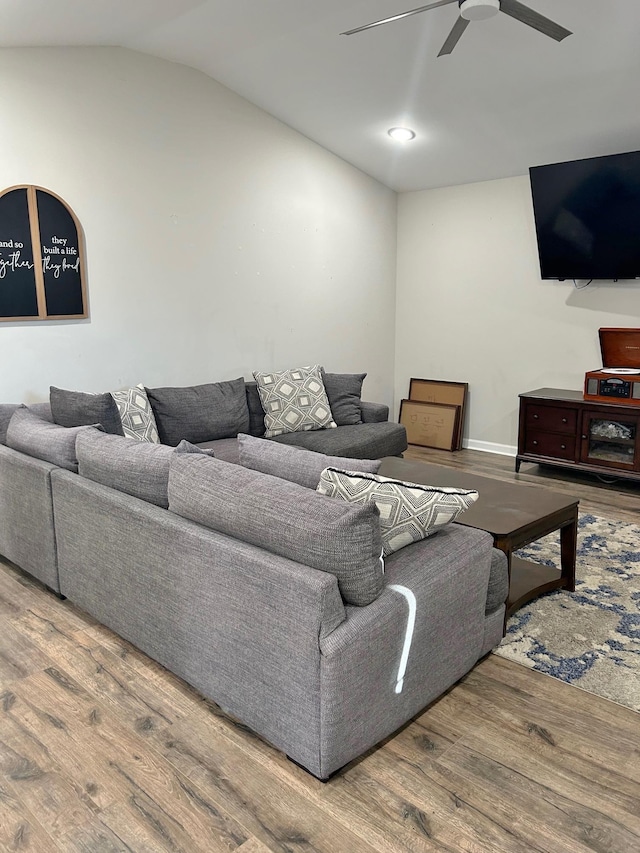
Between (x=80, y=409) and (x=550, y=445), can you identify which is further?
(x=550, y=445)

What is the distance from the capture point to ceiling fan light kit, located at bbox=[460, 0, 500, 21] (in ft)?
8.88

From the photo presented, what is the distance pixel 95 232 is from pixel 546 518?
319cm

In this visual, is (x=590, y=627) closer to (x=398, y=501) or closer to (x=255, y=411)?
(x=398, y=501)

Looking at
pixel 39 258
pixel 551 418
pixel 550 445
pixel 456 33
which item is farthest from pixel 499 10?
pixel 550 445

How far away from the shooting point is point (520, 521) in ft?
9.24

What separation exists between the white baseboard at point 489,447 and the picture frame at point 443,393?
3.5 inches

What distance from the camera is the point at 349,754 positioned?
6.23 feet

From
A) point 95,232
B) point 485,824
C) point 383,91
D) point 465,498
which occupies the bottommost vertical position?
point 485,824

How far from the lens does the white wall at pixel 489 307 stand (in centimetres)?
538

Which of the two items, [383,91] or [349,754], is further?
[383,91]

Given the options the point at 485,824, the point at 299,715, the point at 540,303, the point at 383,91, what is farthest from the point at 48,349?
the point at 540,303

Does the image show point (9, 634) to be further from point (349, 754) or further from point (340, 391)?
point (340, 391)

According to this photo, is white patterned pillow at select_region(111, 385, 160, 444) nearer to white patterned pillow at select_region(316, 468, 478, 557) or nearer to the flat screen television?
white patterned pillow at select_region(316, 468, 478, 557)

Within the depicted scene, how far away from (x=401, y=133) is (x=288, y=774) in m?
4.55
